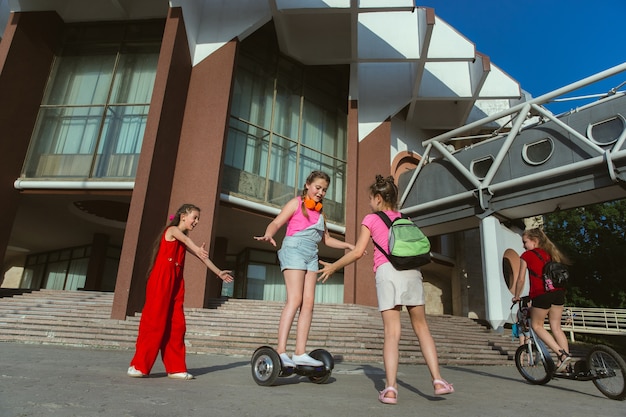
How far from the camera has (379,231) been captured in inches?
123

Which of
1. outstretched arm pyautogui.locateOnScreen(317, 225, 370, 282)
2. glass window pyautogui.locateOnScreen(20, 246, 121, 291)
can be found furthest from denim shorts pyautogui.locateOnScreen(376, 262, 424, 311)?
glass window pyautogui.locateOnScreen(20, 246, 121, 291)

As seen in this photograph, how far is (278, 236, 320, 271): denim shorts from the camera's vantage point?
11.5 feet

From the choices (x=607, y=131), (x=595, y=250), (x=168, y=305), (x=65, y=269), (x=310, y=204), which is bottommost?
(x=168, y=305)

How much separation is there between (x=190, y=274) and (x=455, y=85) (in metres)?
13.5

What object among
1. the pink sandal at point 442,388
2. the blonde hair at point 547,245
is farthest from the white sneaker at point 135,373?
the blonde hair at point 547,245

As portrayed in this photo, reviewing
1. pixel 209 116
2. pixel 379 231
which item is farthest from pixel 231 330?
pixel 209 116

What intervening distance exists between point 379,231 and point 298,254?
0.80 meters

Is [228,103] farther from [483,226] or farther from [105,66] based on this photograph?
[483,226]

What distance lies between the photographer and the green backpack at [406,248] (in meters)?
2.90

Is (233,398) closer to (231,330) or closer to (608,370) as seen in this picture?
(608,370)

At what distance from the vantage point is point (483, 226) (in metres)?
13.6

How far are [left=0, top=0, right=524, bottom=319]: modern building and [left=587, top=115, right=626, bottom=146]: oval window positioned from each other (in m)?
5.28

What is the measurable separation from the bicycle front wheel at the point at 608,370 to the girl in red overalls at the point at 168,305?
3550 millimetres

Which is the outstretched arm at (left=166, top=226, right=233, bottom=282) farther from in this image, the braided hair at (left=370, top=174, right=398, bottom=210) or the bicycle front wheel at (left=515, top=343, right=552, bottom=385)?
the bicycle front wheel at (left=515, top=343, right=552, bottom=385)
